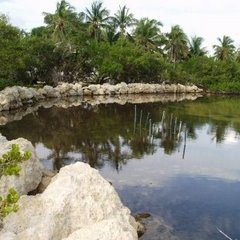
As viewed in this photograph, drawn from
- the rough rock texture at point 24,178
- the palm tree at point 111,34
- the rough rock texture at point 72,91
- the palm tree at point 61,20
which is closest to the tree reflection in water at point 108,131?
the rough rock texture at point 72,91

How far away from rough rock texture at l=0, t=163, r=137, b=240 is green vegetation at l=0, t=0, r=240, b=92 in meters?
33.7

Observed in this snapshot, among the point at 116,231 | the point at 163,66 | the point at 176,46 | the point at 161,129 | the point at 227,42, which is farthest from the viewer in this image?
the point at 227,42

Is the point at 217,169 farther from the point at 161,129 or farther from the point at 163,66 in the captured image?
the point at 163,66

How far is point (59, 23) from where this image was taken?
62906 millimetres

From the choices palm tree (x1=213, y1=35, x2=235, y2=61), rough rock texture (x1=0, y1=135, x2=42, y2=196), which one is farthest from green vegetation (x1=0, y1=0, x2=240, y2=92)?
rough rock texture (x1=0, y1=135, x2=42, y2=196)

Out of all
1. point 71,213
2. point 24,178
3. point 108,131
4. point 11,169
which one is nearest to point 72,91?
point 108,131

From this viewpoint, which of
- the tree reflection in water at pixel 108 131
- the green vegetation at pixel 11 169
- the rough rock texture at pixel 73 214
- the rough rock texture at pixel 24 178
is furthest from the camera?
the tree reflection in water at pixel 108 131

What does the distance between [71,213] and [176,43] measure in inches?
2826

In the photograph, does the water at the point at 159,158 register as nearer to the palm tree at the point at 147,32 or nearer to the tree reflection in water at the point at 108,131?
the tree reflection in water at the point at 108,131

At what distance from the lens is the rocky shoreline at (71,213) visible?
8.62m

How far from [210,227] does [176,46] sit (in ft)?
228

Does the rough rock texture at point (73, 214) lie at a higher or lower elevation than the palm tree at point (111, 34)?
lower

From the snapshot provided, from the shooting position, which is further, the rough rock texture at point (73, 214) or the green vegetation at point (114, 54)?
the green vegetation at point (114, 54)

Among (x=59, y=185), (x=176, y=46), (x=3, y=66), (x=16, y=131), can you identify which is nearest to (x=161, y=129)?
(x=16, y=131)
